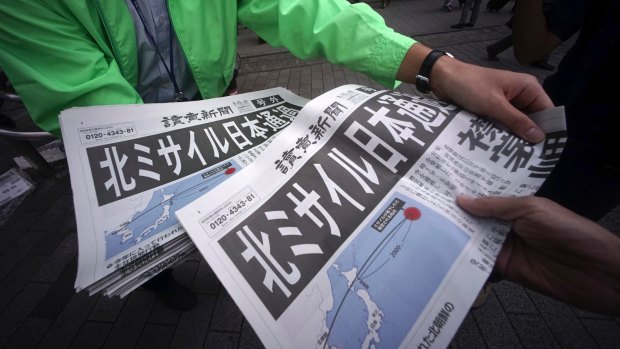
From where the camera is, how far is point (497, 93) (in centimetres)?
48

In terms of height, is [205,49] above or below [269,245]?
above

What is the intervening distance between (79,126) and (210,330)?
836mm

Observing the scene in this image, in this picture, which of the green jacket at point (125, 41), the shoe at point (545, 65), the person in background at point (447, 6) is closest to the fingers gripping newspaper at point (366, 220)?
the green jacket at point (125, 41)

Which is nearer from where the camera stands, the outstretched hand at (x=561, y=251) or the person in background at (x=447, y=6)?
the outstretched hand at (x=561, y=251)

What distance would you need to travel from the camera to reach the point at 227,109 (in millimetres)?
628

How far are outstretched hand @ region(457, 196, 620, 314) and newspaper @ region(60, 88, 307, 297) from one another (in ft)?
1.61

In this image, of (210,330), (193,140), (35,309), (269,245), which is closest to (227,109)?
(193,140)

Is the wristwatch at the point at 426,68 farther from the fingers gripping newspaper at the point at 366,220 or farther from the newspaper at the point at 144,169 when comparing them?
the newspaper at the point at 144,169

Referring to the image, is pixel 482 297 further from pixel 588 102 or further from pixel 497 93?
pixel 497 93

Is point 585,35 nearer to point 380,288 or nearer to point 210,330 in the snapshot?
point 380,288

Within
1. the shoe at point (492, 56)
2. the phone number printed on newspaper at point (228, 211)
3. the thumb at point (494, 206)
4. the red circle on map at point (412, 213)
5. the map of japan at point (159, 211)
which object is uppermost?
the thumb at point (494, 206)

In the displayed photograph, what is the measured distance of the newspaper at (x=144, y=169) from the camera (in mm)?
405

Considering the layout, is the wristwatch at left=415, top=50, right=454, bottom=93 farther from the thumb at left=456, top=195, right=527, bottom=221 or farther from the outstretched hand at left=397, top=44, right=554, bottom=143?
the thumb at left=456, top=195, right=527, bottom=221

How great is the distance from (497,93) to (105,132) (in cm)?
79
